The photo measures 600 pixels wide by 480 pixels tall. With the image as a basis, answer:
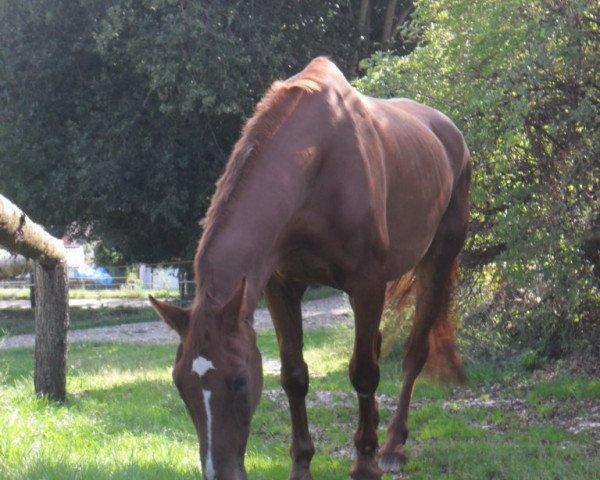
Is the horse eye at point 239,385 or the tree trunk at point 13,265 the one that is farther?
the tree trunk at point 13,265

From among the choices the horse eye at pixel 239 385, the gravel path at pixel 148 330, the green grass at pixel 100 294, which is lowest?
the gravel path at pixel 148 330

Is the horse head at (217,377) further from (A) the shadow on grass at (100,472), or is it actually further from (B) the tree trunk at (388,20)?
(B) the tree trunk at (388,20)

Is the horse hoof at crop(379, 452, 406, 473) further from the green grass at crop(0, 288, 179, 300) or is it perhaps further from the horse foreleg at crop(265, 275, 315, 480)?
the green grass at crop(0, 288, 179, 300)

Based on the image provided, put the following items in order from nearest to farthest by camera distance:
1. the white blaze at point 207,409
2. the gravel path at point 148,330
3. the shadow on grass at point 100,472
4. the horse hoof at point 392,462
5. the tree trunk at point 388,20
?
the white blaze at point 207,409, the shadow on grass at point 100,472, the horse hoof at point 392,462, the gravel path at point 148,330, the tree trunk at point 388,20

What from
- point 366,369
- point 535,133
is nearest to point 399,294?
point 535,133

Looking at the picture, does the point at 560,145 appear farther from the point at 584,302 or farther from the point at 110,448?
the point at 110,448

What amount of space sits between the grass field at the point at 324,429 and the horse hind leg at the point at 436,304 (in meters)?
0.47

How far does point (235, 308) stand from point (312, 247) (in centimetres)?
114

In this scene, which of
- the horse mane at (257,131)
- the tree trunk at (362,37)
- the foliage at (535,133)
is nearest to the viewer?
the horse mane at (257,131)

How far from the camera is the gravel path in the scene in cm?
1856

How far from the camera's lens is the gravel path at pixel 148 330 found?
731 inches

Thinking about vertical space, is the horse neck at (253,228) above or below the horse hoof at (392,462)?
above

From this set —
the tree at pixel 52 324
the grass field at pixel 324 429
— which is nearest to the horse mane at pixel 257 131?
the grass field at pixel 324 429

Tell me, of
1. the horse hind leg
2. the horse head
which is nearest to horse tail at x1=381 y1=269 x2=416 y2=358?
the horse hind leg
